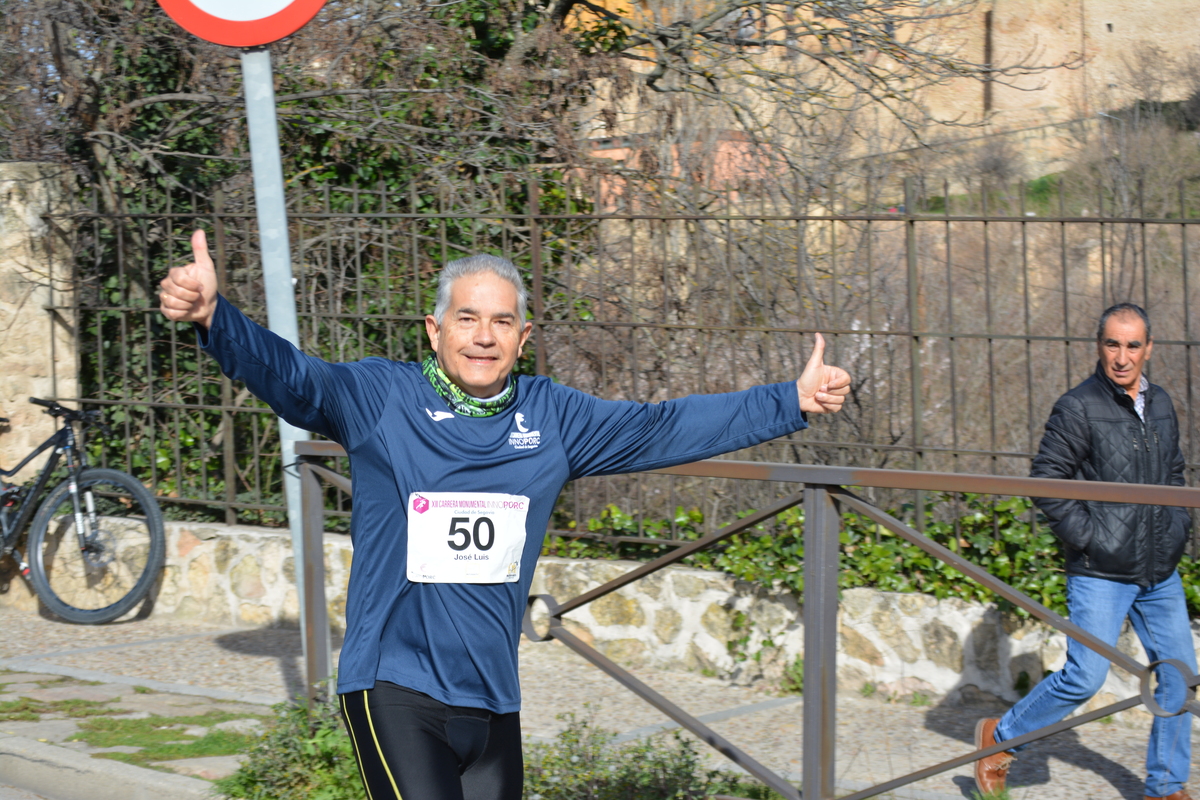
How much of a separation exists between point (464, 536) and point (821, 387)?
0.91 metres

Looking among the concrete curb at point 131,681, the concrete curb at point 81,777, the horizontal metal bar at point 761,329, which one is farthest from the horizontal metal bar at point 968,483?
the concrete curb at point 131,681

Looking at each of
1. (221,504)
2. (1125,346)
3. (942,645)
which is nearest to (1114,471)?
(1125,346)

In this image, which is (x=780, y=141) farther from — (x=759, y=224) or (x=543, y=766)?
(x=543, y=766)

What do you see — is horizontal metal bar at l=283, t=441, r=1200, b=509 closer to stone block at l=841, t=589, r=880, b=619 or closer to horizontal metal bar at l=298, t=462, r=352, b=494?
horizontal metal bar at l=298, t=462, r=352, b=494

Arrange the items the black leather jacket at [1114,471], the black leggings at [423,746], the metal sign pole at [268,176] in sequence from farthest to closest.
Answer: the black leather jacket at [1114,471]
the metal sign pole at [268,176]
the black leggings at [423,746]

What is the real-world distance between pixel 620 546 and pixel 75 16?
5.01 metres

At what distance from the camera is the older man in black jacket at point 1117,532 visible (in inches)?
163

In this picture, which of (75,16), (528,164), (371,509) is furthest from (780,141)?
(371,509)

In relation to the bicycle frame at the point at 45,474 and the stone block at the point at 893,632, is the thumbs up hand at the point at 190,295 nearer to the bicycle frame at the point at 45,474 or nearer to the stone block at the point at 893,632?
the stone block at the point at 893,632

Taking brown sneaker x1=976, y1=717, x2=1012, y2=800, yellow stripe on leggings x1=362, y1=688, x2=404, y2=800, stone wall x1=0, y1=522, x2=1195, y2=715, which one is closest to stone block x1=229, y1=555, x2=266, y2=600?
stone wall x1=0, y1=522, x2=1195, y2=715

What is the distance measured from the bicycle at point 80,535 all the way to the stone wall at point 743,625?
52cm

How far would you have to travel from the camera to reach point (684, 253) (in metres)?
6.28

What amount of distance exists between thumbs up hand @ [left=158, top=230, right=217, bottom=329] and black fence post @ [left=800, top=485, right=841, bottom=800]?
69.9 inches

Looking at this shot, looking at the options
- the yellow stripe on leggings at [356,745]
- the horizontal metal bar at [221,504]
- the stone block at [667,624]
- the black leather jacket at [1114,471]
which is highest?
the black leather jacket at [1114,471]
